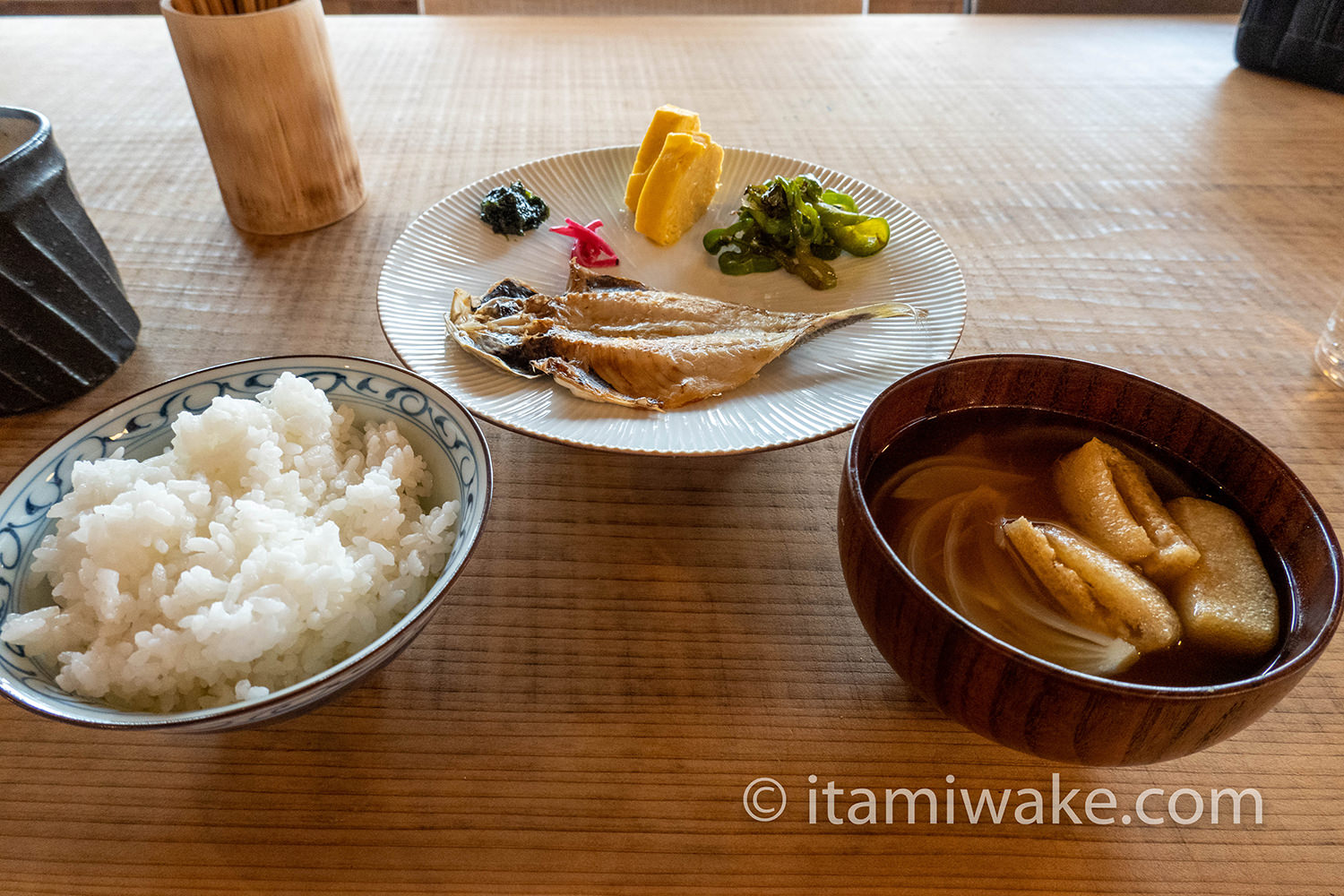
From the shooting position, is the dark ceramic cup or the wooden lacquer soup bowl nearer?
the wooden lacquer soup bowl

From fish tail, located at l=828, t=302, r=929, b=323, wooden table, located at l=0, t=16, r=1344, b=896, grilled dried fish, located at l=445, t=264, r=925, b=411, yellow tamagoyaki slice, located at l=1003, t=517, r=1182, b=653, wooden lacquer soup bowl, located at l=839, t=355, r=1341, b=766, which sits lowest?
wooden table, located at l=0, t=16, r=1344, b=896

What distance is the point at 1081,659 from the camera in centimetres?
68

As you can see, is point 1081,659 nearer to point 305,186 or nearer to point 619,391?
point 619,391

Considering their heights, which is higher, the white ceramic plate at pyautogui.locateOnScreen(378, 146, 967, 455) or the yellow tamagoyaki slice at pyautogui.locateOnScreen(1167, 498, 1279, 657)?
the yellow tamagoyaki slice at pyautogui.locateOnScreen(1167, 498, 1279, 657)

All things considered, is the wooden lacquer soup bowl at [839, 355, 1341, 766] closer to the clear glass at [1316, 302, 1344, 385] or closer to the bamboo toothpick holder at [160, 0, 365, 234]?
the clear glass at [1316, 302, 1344, 385]

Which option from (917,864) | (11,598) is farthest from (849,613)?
(11,598)

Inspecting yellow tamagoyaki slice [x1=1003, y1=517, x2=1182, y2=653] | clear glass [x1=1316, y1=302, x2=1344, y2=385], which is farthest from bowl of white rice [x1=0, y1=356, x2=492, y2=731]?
clear glass [x1=1316, y1=302, x2=1344, y2=385]

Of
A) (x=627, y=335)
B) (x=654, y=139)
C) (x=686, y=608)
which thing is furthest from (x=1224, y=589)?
(x=654, y=139)

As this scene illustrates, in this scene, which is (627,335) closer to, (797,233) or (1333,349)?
(797,233)

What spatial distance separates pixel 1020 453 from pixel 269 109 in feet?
4.39

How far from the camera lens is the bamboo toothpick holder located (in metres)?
1.34

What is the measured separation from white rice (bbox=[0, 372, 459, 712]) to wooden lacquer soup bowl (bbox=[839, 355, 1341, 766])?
0.42 meters

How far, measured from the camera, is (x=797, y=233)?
4.25ft

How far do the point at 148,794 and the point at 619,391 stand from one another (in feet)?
2.13
